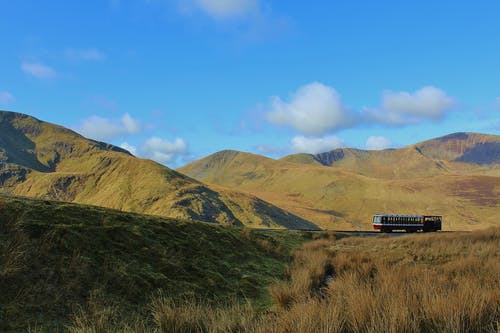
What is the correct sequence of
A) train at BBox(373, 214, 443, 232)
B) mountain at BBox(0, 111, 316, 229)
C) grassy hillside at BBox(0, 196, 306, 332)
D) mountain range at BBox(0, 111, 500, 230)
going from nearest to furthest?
grassy hillside at BBox(0, 196, 306, 332), train at BBox(373, 214, 443, 232), mountain at BBox(0, 111, 316, 229), mountain range at BBox(0, 111, 500, 230)

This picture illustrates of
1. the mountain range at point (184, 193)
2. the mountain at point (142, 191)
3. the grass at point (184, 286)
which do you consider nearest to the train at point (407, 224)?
the mountain range at point (184, 193)

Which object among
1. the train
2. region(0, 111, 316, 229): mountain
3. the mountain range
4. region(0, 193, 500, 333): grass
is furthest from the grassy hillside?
region(0, 111, 316, 229): mountain

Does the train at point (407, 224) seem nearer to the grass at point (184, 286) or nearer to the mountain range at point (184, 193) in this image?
the mountain range at point (184, 193)

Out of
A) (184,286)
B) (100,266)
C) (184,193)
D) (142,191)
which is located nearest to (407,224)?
(184,286)

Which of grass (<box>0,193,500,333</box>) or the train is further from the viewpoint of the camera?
the train

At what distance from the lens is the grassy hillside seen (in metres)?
6.94

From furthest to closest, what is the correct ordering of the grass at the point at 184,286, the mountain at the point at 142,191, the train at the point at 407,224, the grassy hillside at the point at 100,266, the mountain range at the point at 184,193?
the mountain range at the point at 184,193 → the mountain at the point at 142,191 → the train at the point at 407,224 → the grassy hillside at the point at 100,266 → the grass at the point at 184,286

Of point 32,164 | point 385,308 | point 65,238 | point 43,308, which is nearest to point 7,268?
point 43,308

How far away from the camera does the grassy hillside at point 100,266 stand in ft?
22.8

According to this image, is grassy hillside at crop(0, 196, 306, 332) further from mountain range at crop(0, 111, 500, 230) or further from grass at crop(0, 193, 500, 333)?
mountain range at crop(0, 111, 500, 230)

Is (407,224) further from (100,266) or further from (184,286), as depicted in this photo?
(100,266)

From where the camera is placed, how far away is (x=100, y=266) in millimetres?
8781

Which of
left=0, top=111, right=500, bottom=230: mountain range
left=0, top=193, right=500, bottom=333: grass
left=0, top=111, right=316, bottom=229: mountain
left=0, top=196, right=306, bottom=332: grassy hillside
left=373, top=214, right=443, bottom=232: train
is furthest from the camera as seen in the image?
left=0, top=111, right=500, bottom=230: mountain range

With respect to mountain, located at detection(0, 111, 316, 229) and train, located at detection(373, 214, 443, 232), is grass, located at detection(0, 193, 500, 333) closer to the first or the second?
train, located at detection(373, 214, 443, 232)
